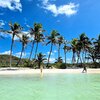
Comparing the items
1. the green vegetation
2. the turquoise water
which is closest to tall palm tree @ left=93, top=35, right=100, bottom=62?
the green vegetation

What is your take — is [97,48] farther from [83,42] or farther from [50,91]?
[50,91]

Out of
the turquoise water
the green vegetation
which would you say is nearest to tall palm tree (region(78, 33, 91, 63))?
the green vegetation

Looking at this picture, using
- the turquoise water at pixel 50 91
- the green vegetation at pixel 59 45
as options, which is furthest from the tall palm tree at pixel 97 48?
the turquoise water at pixel 50 91

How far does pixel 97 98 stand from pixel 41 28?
52.1 m

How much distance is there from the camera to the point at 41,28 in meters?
63.3

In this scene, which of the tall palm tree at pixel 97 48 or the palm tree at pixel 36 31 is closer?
the palm tree at pixel 36 31

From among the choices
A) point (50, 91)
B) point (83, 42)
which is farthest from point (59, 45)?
point (50, 91)

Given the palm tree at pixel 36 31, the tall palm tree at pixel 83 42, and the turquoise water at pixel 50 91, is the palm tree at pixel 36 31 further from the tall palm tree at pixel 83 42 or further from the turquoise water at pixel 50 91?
the turquoise water at pixel 50 91

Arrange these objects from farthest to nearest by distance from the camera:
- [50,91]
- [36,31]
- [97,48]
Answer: [97,48] < [36,31] < [50,91]

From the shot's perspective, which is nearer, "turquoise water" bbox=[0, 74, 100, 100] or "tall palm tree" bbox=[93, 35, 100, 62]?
"turquoise water" bbox=[0, 74, 100, 100]

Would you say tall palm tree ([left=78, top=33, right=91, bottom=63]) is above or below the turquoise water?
above

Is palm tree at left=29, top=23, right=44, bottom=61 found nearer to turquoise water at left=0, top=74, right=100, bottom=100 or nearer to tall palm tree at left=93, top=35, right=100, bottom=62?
tall palm tree at left=93, top=35, right=100, bottom=62

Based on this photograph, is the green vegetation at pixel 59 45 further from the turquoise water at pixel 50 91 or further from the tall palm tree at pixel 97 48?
the turquoise water at pixel 50 91

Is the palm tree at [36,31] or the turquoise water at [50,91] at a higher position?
the palm tree at [36,31]
